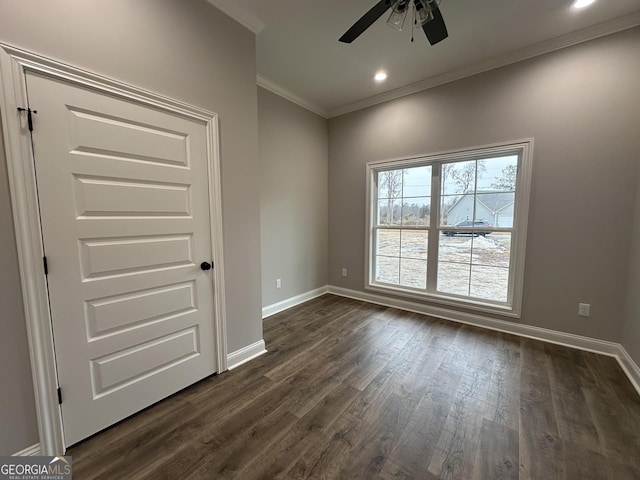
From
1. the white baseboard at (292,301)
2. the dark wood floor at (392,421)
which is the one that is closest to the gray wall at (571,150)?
the dark wood floor at (392,421)

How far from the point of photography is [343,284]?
13.8ft

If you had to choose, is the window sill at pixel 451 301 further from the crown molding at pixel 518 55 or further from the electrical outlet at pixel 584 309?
the crown molding at pixel 518 55

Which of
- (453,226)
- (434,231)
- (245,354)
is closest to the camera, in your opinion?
(245,354)

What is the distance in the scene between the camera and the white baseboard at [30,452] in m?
1.28

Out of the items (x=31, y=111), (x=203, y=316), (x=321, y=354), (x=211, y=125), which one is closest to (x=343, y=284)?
(x=321, y=354)

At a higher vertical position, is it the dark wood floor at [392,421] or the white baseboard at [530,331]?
the white baseboard at [530,331]

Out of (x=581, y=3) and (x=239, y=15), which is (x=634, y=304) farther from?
(x=239, y=15)

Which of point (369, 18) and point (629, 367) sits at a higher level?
point (369, 18)

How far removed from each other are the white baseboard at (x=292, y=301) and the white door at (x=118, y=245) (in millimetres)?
1395

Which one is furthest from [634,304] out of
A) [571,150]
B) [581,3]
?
[581,3]

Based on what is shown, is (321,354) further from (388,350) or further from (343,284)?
(343,284)

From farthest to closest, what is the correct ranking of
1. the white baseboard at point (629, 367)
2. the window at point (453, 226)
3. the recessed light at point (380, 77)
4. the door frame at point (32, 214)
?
the recessed light at point (380, 77) < the window at point (453, 226) < the white baseboard at point (629, 367) < the door frame at point (32, 214)

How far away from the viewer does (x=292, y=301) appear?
146 inches

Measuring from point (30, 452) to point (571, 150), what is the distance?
454cm
